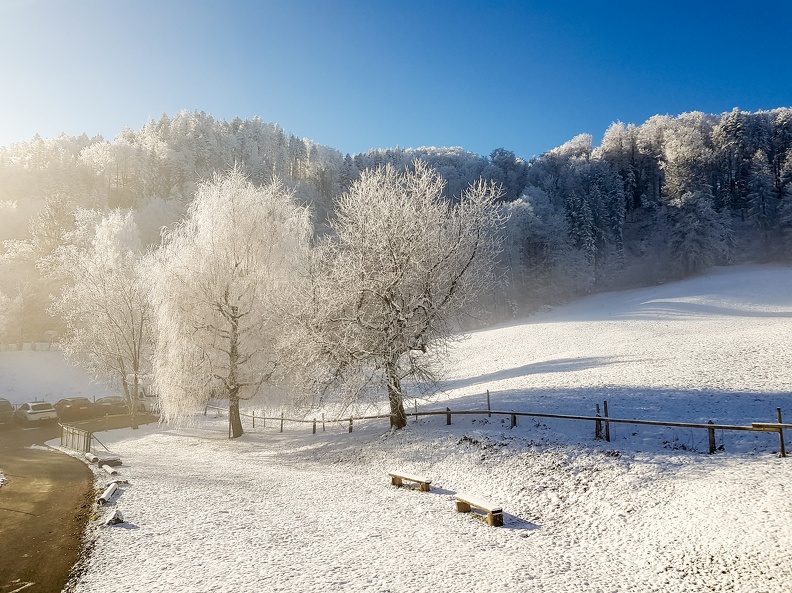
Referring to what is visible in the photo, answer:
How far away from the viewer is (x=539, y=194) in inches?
3450

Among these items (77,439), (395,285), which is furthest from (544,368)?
(77,439)

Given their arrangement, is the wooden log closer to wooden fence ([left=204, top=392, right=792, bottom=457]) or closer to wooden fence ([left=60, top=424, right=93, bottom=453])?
wooden fence ([left=60, top=424, right=93, bottom=453])

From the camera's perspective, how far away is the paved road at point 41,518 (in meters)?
8.27

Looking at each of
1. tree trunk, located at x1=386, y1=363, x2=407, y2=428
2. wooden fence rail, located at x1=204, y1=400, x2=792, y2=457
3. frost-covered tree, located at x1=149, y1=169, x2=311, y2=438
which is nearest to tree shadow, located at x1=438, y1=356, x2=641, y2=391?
tree trunk, located at x1=386, y1=363, x2=407, y2=428

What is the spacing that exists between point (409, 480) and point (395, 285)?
24.3 feet

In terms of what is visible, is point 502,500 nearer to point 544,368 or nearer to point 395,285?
point 395,285

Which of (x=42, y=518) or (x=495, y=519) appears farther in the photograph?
(x=42, y=518)

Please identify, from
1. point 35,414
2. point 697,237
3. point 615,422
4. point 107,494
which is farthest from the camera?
point 697,237

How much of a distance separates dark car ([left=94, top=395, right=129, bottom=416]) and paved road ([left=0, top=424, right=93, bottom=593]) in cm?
1656

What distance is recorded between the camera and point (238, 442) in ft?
79.5

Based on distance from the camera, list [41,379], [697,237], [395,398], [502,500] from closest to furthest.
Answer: [502,500], [395,398], [41,379], [697,237]

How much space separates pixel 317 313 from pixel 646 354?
817 inches

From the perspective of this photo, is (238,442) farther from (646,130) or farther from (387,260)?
(646,130)

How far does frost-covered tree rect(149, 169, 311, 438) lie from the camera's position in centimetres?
2278
